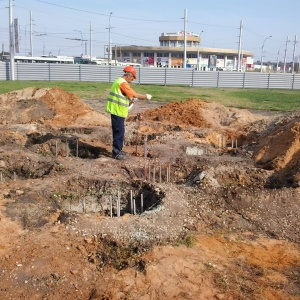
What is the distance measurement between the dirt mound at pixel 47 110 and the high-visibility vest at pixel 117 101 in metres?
4.54

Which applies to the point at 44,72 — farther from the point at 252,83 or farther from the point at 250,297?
the point at 250,297

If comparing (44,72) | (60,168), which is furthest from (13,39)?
(60,168)

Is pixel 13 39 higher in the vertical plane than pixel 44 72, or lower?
higher

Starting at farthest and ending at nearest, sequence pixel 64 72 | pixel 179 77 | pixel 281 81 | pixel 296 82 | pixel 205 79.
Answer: pixel 296 82 → pixel 281 81 → pixel 205 79 → pixel 179 77 → pixel 64 72

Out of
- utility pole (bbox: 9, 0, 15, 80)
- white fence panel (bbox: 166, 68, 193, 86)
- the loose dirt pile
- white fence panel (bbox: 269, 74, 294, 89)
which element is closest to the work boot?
the loose dirt pile

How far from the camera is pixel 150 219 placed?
532 centimetres

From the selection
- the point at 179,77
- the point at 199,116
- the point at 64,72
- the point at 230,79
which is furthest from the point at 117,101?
the point at 230,79

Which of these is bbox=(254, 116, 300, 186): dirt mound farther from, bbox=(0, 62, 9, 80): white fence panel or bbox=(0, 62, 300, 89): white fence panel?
bbox=(0, 62, 9, 80): white fence panel

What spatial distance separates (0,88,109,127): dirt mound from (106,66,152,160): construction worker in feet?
14.6

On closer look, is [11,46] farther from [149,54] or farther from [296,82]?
[149,54]

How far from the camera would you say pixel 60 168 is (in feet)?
24.8

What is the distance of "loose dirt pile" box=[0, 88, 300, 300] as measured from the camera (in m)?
4.03

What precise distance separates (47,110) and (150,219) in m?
9.42

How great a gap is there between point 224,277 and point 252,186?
10.1 ft
